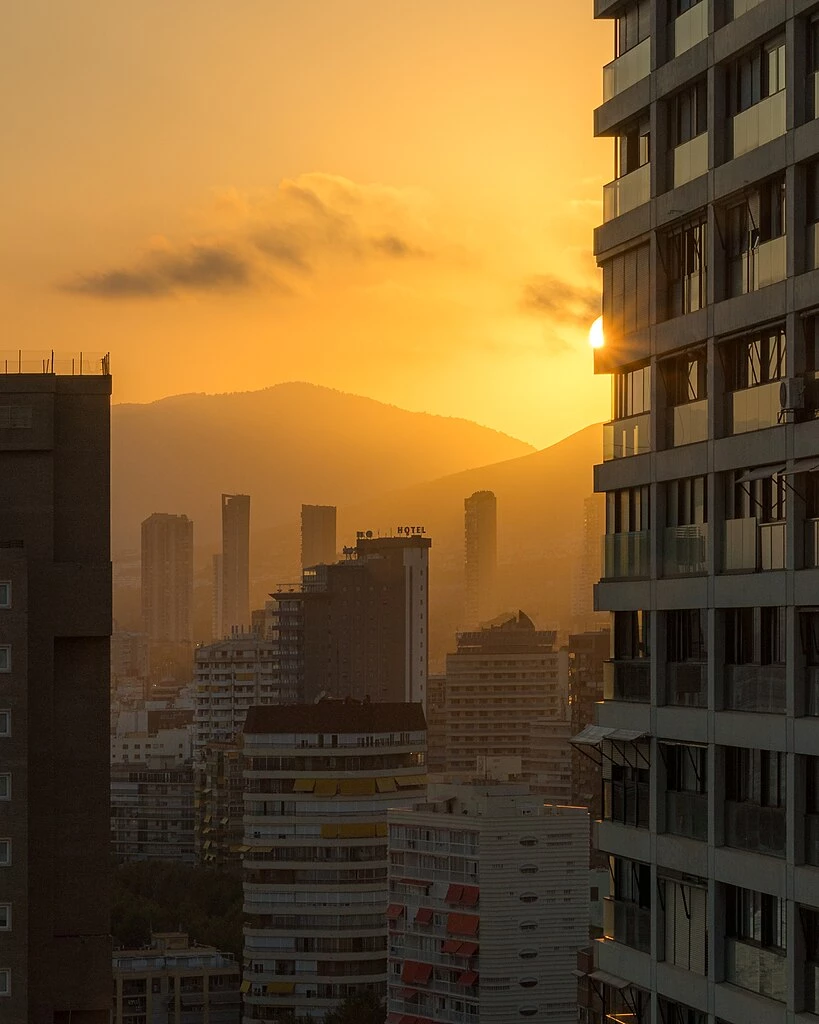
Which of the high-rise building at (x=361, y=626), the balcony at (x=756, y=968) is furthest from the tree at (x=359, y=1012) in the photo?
the high-rise building at (x=361, y=626)

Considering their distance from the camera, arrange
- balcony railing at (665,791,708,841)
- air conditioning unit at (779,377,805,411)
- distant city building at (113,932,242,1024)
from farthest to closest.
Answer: distant city building at (113,932,242,1024)
balcony railing at (665,791,708,841)
air conditioning unit at (779,377,805,411)

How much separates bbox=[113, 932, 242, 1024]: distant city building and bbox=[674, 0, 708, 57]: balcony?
69.4 meters

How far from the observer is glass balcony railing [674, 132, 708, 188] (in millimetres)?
23094

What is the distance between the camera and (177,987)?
87.4 metres

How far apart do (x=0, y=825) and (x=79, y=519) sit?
534cm

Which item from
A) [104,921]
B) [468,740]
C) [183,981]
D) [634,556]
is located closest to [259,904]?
[183,981]

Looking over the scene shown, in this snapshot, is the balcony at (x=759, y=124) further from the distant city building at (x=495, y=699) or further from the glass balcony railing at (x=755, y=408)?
the distant city building at (x=495, y=699)

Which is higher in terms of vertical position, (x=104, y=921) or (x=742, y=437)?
(x=742, y=437)

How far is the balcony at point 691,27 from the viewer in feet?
76.0

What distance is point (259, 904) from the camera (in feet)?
267

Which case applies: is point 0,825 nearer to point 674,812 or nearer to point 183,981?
point 674,812

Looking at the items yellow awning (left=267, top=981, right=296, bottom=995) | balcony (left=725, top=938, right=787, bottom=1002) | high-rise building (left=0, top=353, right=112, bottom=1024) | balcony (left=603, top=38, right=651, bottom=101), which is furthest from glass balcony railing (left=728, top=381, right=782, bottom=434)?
yellow awning (left=267, top=981, right=296, bottom=995)

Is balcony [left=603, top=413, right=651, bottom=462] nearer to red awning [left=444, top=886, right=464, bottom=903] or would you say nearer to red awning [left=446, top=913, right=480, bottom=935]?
red awning [left=446, top=913, right=480, bottom=935]

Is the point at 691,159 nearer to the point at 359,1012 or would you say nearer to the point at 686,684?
the point at 686,684
